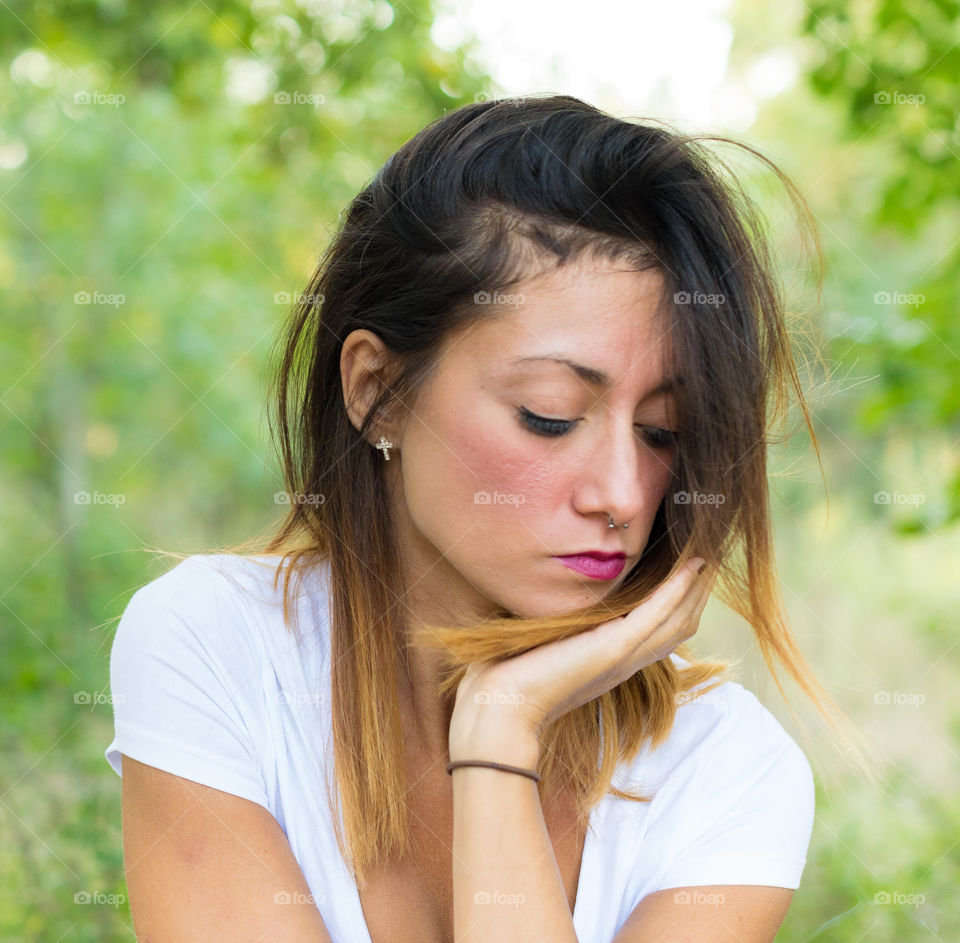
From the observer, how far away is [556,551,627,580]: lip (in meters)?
1.77

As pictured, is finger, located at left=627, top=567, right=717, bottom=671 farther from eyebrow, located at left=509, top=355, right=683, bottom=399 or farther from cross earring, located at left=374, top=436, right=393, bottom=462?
cross earring, located at left=374, top=436, right=393, bottom=462

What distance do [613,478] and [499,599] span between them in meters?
0.30

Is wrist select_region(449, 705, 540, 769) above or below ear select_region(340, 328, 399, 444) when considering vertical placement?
below

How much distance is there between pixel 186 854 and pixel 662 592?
34.9 inches

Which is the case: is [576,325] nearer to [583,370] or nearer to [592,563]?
[583,370]

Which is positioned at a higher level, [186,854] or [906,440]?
[906,440]

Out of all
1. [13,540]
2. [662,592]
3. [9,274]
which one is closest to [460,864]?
[662,592]

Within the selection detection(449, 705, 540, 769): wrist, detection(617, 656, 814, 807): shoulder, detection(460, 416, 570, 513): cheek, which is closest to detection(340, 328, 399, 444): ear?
detection(460, 416, 570, 513): cheek

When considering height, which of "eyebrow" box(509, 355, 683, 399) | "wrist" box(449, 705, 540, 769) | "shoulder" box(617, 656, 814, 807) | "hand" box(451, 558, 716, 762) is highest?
"eyebrow" box(509, 355, 683, 399)

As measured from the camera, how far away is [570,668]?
178cm

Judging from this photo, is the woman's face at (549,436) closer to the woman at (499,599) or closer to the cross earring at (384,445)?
the woman at (499,599)

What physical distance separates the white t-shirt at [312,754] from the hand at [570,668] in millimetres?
263

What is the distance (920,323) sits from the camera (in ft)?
10.6

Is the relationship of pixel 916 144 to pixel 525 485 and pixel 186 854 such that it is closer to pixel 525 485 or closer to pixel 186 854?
pixel 525 485
